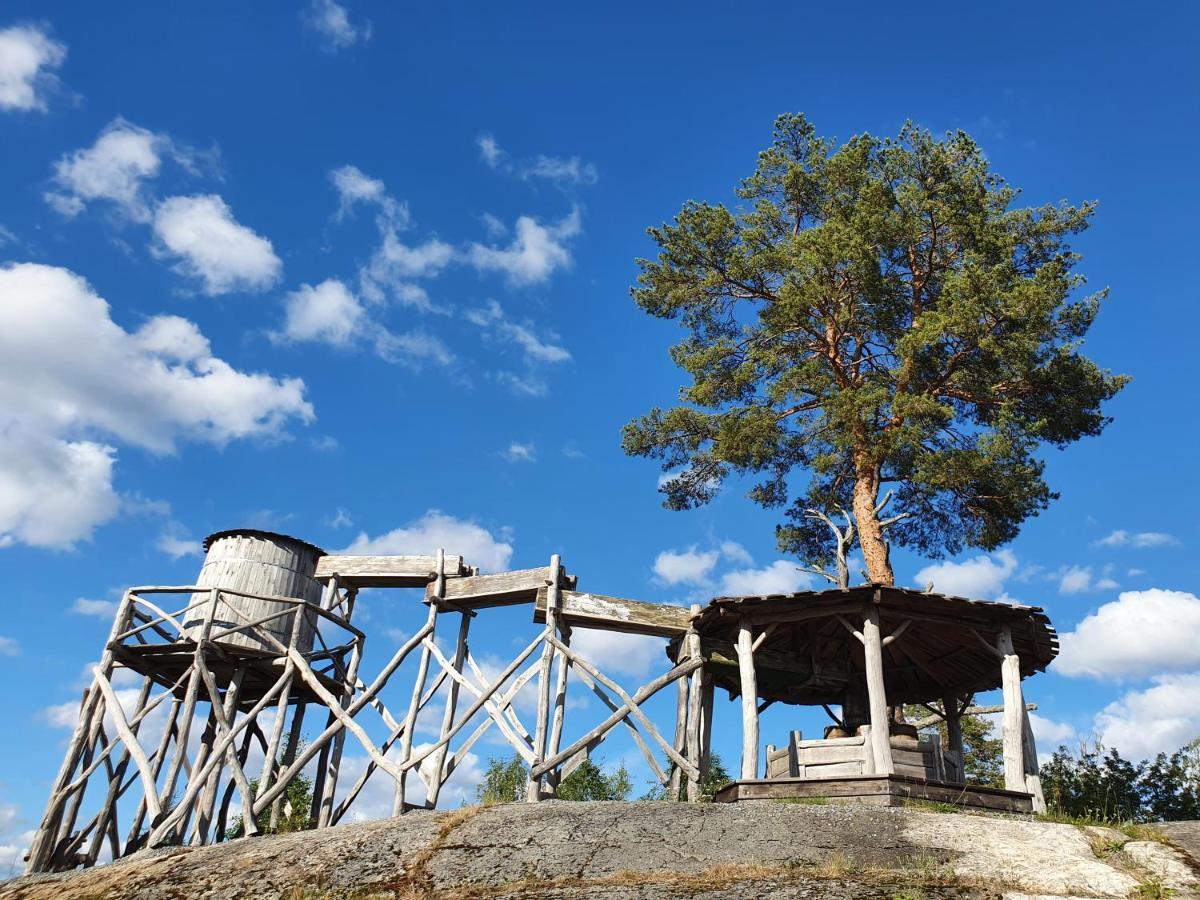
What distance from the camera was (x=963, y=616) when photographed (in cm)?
1384

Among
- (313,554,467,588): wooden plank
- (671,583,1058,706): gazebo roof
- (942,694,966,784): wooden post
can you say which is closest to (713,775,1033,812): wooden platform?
(671,583,1058,706): gazebo roof

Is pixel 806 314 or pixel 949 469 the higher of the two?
pixel 806 314

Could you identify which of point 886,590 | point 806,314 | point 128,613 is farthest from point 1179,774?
point 128,613

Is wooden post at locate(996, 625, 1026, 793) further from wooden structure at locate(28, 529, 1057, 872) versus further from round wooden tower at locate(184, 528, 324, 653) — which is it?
round wooden tower at locate(184, 528, 324, 653)

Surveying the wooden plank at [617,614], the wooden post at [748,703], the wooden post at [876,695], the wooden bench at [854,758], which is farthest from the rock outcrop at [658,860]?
the wooden plank at [617,614]

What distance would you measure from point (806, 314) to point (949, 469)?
4219 millimetres

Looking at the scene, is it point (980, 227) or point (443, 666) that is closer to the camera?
point (443, 666)

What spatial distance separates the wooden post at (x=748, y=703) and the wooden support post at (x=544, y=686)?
287 centimetres

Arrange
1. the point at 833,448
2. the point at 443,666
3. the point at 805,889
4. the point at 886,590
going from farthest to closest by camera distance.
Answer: the point at 833,448 → the point at 443,666 → the point at 886,590 → the point at 805,889

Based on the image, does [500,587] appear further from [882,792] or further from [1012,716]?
[1012,716]

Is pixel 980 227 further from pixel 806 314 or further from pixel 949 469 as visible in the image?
pixel 949 469

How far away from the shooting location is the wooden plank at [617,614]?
49.2ft

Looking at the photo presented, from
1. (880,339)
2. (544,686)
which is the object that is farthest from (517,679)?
(880,339)

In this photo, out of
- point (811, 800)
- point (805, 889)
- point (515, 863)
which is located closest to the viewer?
point (805, 889)
